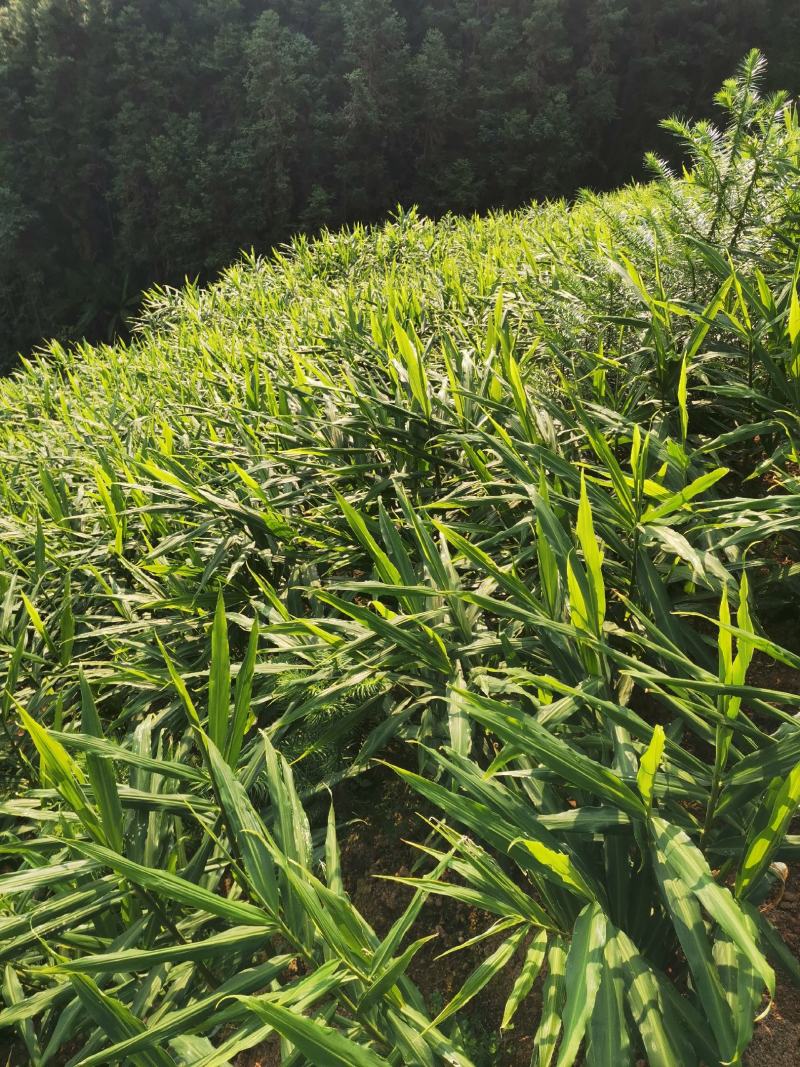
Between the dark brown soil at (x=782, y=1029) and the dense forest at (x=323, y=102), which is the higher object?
the dense forest at (x=323, y=102)

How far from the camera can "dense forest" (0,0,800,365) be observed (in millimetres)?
12547

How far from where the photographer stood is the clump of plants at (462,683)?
0.69m

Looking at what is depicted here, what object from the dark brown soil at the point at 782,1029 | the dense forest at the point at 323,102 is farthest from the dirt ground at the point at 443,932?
the dense forest at the point at 323,102

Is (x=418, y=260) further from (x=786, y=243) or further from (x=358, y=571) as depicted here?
(x=358, y=571)

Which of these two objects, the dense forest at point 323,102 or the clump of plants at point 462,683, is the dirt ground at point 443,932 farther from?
the dense forest at point 323,102

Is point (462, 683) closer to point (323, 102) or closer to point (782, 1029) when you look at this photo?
A: point (782, 1029)

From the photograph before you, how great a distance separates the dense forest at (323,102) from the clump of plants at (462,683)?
11962 millimetres

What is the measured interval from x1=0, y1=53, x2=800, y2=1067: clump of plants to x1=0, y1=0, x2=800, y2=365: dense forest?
39.2ft

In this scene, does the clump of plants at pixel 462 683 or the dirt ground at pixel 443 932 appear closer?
the clump of plants at pixel 462 683

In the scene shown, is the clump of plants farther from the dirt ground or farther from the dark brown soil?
the dark brown soil

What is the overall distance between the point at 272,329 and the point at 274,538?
1.97 metres

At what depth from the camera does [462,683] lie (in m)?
1.01

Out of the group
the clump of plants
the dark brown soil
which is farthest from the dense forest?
the dark brown soil

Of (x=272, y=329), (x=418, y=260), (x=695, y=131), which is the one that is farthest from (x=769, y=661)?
(x=418, y=260)
